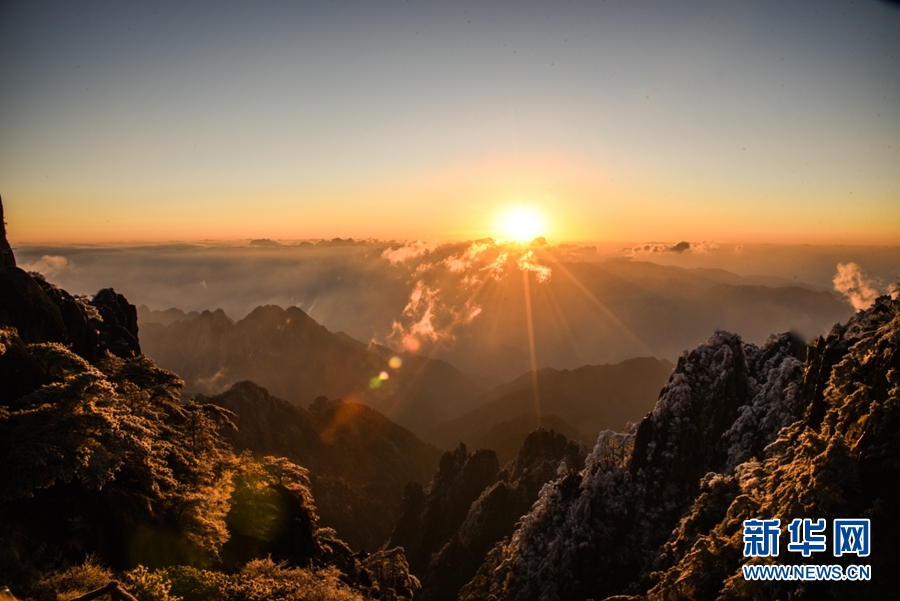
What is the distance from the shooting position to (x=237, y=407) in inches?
6619

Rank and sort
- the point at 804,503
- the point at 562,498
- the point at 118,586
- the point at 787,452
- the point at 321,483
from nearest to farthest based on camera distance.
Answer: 1. the point at 118,586
2. the point at 804,503
3. the point at 787,452
4. the point at 562,498
5. the point at 321,483

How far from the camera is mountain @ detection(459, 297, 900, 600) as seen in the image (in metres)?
26.6

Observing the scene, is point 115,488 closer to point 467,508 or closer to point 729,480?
point 729,480

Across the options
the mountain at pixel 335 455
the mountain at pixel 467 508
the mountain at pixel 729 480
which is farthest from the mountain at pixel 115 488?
the mountain at pixel 335 455

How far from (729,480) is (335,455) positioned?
15915 cm

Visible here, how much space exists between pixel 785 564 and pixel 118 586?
34.7 m

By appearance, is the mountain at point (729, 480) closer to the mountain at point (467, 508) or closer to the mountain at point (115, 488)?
the mountain at point (467, 508)

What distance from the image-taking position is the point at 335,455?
594 ft

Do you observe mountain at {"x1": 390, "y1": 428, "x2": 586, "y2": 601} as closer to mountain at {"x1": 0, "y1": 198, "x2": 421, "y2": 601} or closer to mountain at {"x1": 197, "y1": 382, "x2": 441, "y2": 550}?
mountain at {"x1": 197, "y1": 382, "x2": 441, "y2": 550}

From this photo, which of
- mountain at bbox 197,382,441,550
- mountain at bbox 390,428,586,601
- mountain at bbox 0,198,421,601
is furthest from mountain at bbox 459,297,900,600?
mountain at bbox 197,382,441,550

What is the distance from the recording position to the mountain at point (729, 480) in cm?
2662

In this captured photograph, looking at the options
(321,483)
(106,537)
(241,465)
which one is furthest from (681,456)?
(321,483)

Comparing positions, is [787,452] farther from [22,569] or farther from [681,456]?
[22,569]

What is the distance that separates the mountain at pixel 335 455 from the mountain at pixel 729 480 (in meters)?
68.5
